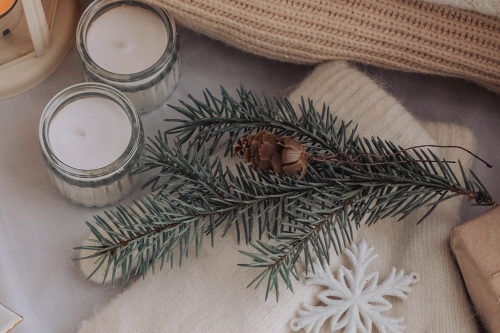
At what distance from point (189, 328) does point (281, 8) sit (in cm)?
32

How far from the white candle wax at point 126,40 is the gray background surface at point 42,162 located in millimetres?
67

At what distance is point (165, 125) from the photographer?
1.67 feet

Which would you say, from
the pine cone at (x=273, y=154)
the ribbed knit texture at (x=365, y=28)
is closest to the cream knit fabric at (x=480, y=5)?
the ribbed knit texture at (x=365, y=28)

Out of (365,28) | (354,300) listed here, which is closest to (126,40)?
(365,28)

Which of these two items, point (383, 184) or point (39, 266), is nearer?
point (383, 184)

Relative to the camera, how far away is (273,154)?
11.6 inches

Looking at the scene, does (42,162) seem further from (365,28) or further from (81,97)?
(365,28)

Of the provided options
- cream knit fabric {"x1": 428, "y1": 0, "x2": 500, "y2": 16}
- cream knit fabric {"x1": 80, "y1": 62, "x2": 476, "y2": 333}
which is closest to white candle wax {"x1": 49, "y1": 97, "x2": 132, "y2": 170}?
cream knit fabric {"x1": 80, "y1": 62, "x2": 476, "y2": 333}

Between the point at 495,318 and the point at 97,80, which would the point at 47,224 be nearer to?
the point at 97,80

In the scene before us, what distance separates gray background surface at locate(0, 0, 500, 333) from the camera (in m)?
0.45

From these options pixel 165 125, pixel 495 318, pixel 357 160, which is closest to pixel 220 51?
pixel 165 125

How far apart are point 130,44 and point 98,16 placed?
49 mm

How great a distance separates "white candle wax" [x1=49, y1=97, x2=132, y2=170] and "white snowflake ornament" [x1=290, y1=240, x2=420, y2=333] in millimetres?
228

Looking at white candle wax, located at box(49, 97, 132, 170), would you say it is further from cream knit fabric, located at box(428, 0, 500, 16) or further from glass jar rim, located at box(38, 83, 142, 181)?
cream knit fabric, located at box(428, 0, 500, 16)
